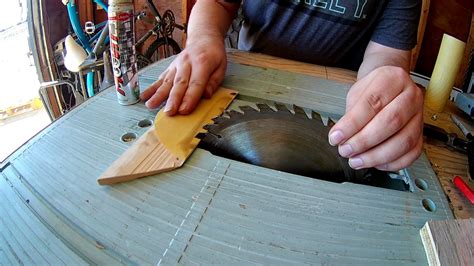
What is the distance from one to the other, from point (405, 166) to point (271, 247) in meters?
0.30

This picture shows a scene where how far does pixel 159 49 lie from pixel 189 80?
211 cm

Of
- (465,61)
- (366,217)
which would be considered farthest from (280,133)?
(465,61)

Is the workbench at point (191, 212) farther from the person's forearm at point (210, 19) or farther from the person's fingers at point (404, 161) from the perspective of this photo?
the person's forearm at point (210, 19)

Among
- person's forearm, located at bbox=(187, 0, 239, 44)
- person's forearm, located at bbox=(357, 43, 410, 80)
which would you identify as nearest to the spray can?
person's forearm, located at bbox=(187, 0, 239, 44)

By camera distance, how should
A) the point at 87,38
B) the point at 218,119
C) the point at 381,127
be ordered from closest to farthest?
the point at 381,127 < the point at 218,119 < the point at 87,38

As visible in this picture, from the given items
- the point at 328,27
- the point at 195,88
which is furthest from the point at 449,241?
the point at 328,27

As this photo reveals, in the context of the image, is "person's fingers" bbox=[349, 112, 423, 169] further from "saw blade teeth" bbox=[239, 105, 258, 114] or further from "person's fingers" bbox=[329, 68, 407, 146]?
"saw blade teeth" bbox=[239, 105, 258, 114]

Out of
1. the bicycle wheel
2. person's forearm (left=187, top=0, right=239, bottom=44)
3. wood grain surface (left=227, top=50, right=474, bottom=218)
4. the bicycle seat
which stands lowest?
the bicycle wheel

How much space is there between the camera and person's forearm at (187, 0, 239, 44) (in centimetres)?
92

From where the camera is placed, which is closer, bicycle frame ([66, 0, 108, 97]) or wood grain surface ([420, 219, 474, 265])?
wood grain surface ([420, 219, 474, 265])

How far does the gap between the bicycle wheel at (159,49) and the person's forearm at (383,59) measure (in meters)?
1.89

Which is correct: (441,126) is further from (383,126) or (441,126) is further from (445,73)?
(383,126)

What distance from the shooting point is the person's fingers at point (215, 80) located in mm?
727

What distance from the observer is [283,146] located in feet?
1.88
